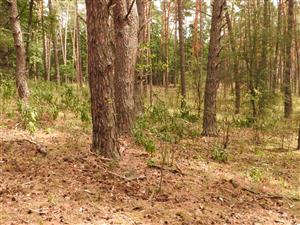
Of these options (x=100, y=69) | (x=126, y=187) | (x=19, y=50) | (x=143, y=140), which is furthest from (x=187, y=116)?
(x=126, y=187)

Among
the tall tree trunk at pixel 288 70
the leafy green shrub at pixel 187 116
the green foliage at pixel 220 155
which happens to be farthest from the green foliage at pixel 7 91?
the tall tree trunk at pixel 288 70

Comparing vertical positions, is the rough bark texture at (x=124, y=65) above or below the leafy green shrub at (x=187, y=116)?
above

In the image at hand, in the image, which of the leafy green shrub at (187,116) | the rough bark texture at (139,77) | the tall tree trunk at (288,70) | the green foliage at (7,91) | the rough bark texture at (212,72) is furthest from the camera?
the tall tree trunk at (288,70)

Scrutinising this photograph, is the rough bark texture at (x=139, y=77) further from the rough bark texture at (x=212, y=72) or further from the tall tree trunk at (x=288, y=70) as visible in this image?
the tall tree trunk at (x=288, y=70)

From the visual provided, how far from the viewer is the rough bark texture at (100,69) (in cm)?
576

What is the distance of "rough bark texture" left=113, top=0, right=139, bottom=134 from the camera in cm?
775

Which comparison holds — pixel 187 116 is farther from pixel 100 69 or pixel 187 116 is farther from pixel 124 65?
pixel 100 69

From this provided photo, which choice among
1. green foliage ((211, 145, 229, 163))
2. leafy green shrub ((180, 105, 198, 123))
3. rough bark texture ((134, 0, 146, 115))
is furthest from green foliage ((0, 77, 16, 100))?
green foliage ((211, 145, 229, 163))

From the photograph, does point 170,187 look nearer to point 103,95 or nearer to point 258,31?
point 103,95

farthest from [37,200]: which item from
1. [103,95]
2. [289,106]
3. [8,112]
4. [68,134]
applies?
[289,106]

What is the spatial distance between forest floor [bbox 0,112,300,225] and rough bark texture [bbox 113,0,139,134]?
0.59 meters

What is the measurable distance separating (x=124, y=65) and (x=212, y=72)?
3353 millimetres

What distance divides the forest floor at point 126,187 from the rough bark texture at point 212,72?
2454mm

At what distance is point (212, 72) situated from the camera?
10062 millimetres
